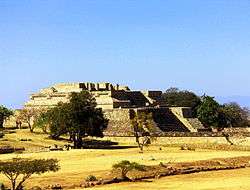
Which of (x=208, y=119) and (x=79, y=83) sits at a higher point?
(x=79, y=83)

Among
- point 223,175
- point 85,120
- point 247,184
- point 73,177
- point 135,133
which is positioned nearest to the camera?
point 247,184

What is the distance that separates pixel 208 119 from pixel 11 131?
31.0 m

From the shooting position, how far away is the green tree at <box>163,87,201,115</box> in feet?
361

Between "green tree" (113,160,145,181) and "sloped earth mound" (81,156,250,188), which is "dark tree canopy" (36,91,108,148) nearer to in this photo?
"sloped earth mound" (81,156,250,188)

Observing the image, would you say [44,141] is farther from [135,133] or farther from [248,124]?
[248,124]

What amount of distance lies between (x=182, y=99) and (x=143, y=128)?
3230cm

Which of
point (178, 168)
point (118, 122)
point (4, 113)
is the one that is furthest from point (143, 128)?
point (178, 168)

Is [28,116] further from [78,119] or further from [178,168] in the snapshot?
[178,168]

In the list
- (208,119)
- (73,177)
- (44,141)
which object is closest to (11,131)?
(44,141)

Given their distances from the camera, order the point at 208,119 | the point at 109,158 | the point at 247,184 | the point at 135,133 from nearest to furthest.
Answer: the point at 247,184, the point at 109,158, the point at 135,133, the point at 208,119

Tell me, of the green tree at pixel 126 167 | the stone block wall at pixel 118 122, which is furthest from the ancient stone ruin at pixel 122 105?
the green tree at pixel 126 167

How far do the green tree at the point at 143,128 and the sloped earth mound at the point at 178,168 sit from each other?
1792cm

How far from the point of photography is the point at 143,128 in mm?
82250

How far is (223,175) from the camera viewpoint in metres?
50.8
